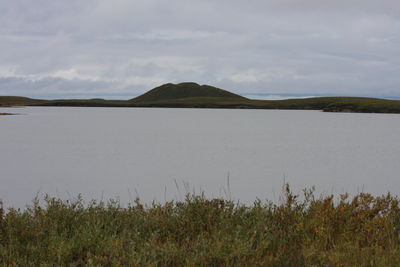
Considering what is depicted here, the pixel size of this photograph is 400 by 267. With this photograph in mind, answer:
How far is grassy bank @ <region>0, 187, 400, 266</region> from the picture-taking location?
259 inches

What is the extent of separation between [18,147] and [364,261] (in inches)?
1442

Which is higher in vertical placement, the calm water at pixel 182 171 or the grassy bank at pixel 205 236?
the grassy bank at pixel 205 236

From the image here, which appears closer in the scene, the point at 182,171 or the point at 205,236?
the point at 205,236

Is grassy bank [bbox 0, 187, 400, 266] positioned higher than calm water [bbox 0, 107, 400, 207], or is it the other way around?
grassy bank [bbox 0, 187, 400, 266]

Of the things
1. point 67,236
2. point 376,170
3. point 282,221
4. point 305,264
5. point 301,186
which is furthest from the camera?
point 376,170

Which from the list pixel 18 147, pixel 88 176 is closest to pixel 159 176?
pixel 88 176

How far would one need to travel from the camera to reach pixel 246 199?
17078 millimetres

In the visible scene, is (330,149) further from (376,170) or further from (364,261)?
(364,261)

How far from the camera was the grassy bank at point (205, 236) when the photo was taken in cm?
657

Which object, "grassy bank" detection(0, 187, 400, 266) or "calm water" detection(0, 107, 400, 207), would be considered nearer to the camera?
"grassy bank" detection(0, 187, 400, 266)

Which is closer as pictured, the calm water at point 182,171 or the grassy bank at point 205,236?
the grassy bank at point 205,236

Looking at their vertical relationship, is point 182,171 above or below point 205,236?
below

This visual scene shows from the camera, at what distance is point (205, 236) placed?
7.95m

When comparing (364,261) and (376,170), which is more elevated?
(364,261)
